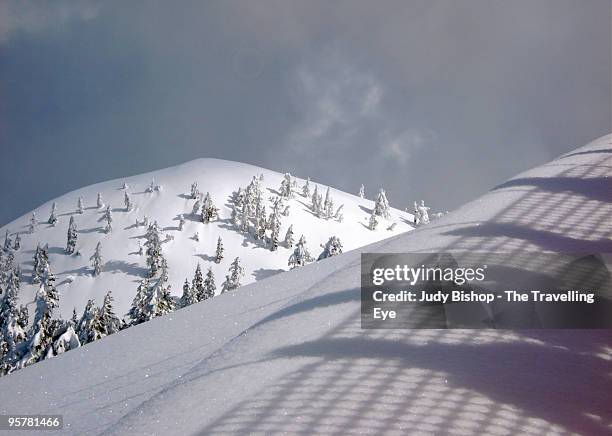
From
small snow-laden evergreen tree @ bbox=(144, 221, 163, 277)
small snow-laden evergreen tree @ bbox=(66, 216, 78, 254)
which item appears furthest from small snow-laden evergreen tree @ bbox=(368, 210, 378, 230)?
small snow-laden evergreen tree @ bbox=(66, 216, 78, 254)

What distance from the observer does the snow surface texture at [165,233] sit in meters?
71.7

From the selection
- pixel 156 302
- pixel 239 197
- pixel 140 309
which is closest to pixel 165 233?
pixel 239 197

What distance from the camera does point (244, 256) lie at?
80.0 m

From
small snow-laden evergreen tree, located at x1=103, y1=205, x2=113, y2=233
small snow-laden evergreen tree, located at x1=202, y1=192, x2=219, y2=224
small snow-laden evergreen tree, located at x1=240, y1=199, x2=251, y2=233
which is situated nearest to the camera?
small snow-laden evergreen tree, located at x1=103, y1=205, x2=113, y2=233

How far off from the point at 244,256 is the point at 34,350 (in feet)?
191

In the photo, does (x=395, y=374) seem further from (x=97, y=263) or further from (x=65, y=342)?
(x=97, y=263)

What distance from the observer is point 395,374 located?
7.35 feet

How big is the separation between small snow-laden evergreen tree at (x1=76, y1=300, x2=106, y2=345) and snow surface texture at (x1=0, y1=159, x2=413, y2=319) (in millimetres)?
39867

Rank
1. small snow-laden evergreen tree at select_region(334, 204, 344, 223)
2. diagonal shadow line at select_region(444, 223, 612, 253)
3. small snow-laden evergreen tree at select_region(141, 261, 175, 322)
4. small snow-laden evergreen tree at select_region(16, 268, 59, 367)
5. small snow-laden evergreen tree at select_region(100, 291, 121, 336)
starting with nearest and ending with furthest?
diagonal shadow line at select_region(444, 223, 612, 253) → small snow-laden evergreen tree at select_region(16, 268, 59, 367) → small snow-laden evergreen tree at select_region(141, 261, 175, 322) → small snow-laden evergreen tree at select_region(100, 291, 121, 336) → small snow-laden evergreen tree at select_region(334, 204, 344, 223)

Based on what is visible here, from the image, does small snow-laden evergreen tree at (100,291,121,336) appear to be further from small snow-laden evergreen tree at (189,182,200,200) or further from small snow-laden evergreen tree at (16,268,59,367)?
small snow-laden evergreen tree at (189,182,200,200)

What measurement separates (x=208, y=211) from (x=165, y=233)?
1108cm

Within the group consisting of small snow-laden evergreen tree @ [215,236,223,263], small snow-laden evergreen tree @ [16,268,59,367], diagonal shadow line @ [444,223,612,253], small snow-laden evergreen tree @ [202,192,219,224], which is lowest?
small snow-laden evergreen tree @ [16,268,59,367]

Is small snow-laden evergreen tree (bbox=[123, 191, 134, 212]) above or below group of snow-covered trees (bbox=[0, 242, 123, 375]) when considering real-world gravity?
above

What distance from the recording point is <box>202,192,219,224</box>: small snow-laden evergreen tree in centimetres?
9000
